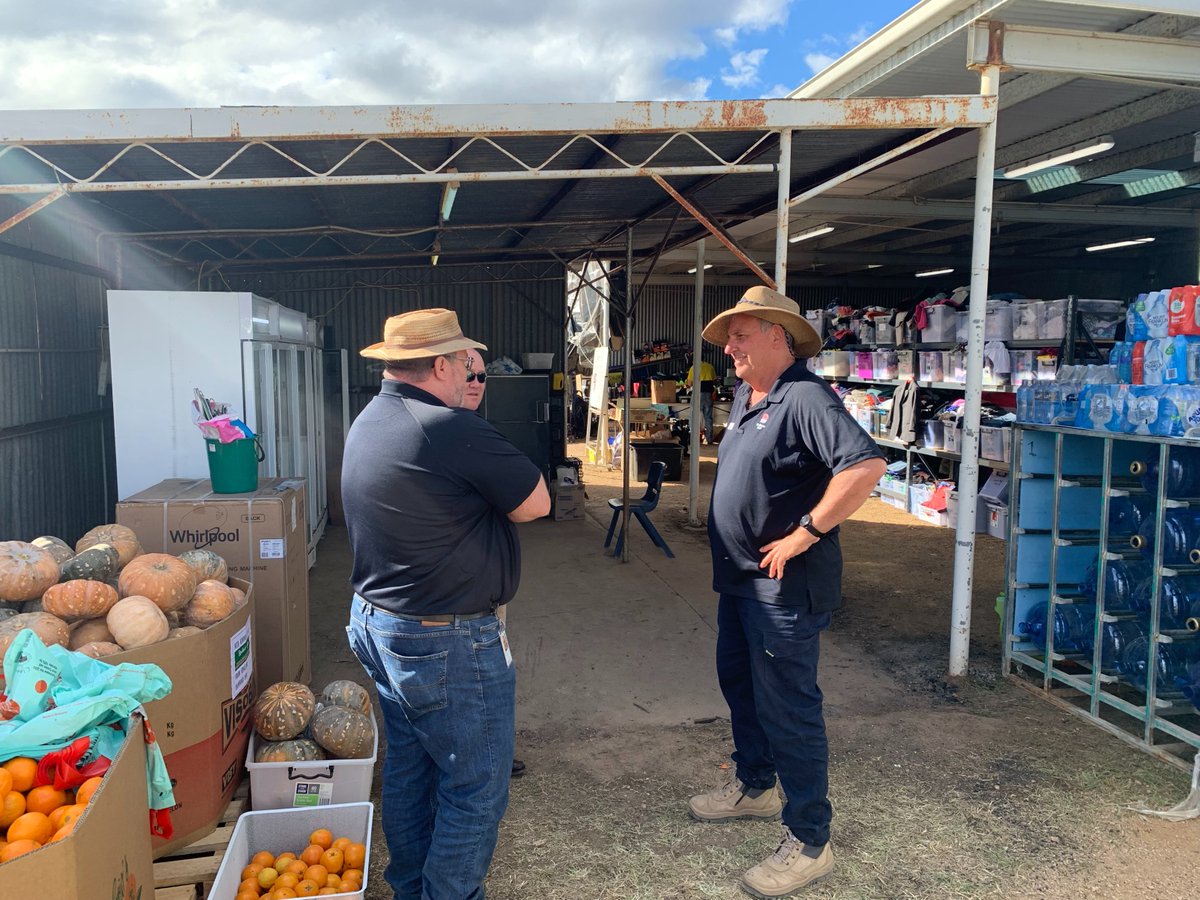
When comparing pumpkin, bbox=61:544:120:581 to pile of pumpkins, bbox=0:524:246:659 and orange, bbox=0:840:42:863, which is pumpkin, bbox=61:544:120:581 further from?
orange, bbox=0:840:42:863

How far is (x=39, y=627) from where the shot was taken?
2688 millimetres

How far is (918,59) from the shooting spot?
6145 mm

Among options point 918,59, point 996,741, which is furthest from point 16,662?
point 918,59

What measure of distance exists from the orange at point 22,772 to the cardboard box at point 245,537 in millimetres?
1899

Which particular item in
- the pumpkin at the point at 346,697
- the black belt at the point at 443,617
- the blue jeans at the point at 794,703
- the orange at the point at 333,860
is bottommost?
the orange at the point at 333,860

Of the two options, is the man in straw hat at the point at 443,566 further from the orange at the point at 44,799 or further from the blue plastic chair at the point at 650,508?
the blue plastic chair at the point at 650,508

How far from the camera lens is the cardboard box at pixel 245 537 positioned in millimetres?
3730

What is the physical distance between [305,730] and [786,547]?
2.06 meters

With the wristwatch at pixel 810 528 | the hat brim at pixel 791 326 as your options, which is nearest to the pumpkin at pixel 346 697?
the wristwatch at pixel 810 528

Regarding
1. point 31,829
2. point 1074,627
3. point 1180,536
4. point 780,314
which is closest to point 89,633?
point 31,829

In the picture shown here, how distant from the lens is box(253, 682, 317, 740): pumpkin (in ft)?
10.5

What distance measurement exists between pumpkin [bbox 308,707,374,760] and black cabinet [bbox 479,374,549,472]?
727 cm

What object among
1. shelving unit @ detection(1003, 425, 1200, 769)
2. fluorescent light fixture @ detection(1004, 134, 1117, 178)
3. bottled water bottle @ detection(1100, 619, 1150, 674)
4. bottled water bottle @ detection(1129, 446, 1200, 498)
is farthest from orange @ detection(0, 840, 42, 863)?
fluorescent light fixture @ detection(1004, 134, 1117, 178)

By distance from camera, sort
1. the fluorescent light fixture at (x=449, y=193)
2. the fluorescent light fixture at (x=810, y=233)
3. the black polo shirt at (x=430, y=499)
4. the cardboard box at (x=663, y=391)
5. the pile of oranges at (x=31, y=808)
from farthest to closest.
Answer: the cardboard box at (x=663, y=391)
the fluorescent light fixture at (x=810, y=233)
the fluorescent light fixture at (x=449, y=193)
the black polo shirt at (x=430, y=499)
the pile of oranges at (x=31, y=808)
